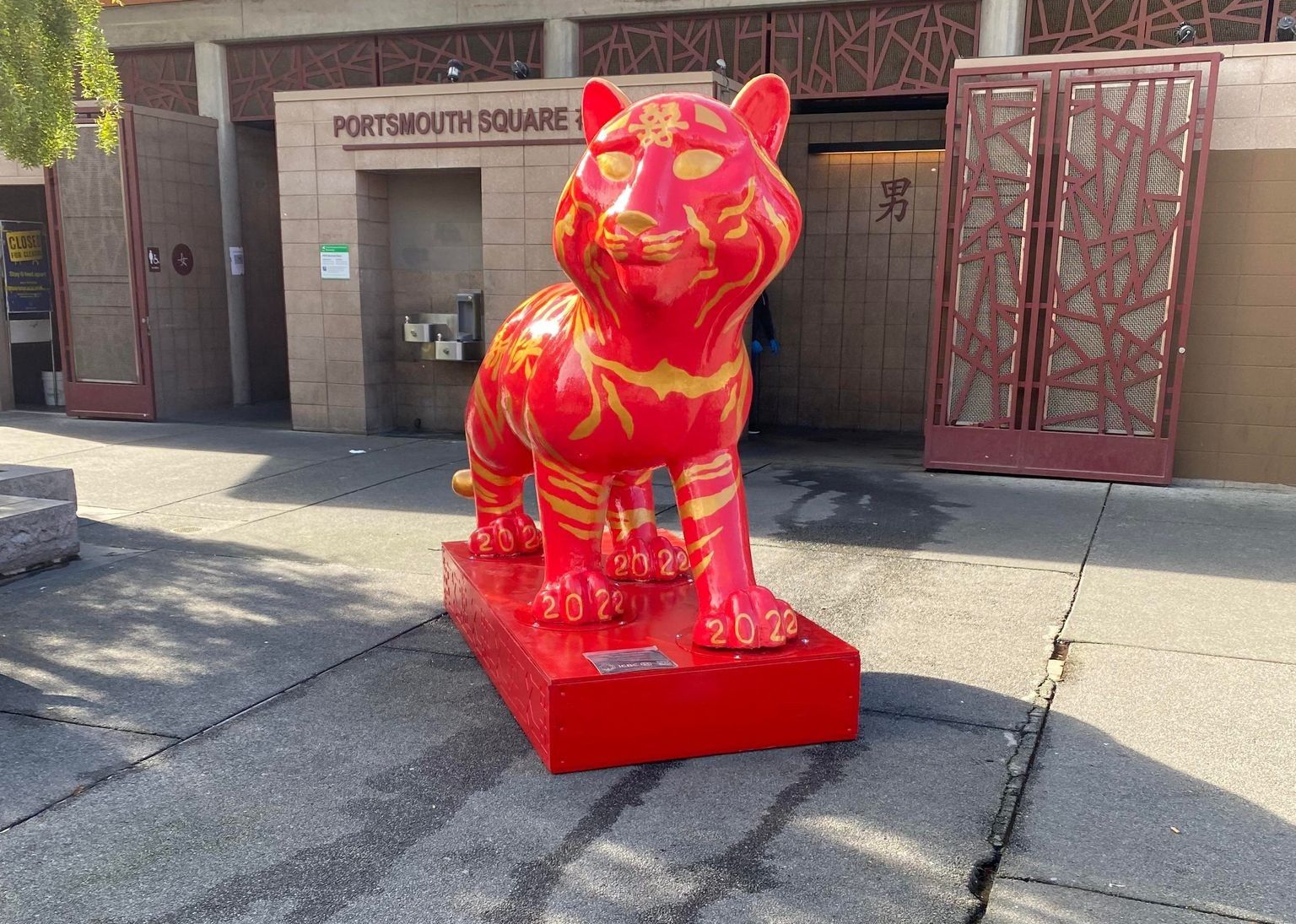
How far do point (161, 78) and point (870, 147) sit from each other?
7.30 m

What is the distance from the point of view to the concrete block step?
4945 millimetres

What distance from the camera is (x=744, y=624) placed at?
3.16 meters

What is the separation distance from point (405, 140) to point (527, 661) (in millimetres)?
6976

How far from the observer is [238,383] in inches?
449

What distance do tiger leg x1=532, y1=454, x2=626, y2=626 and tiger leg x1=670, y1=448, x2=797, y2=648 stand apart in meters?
0.33

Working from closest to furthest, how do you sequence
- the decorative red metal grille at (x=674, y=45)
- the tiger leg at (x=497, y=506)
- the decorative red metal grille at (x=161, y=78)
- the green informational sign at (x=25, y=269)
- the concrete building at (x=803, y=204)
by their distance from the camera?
the tiger leg at (x=497, y=506) → the concrete building at (x=803, y=204) → the decorative red metal grille at (x=674, y=45) → the green informational sign at (x=25, y=269) → the decorative red metal grille at (x=161, y=78)

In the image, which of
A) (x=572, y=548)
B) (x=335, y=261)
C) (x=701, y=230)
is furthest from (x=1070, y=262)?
(x=335, y=261)

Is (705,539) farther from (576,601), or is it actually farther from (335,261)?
(335,261)

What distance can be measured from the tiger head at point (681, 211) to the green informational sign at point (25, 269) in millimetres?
10017

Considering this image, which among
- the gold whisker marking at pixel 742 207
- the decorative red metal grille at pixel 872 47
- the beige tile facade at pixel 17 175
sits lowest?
the gold whisker marking at pixel 742 207

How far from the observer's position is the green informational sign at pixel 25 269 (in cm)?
1078

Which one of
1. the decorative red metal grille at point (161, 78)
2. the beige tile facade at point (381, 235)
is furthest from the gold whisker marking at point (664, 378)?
the decorative red metal grille at point (161, 78)

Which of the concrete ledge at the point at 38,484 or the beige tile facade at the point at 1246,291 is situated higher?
the beige tile facade at the point at 1246,291

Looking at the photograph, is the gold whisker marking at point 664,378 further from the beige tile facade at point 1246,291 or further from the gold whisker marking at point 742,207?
the beige tile facade at point 1246,291
